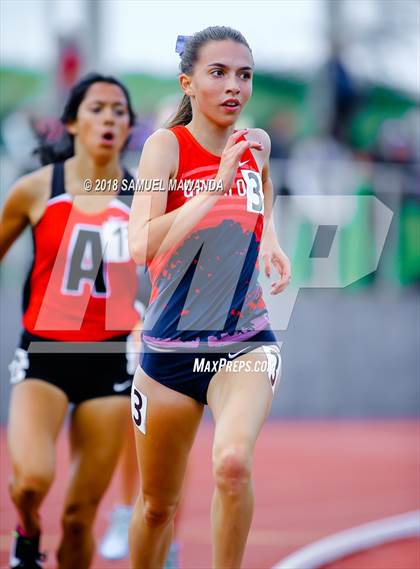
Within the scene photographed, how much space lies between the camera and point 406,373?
11797 millimetres

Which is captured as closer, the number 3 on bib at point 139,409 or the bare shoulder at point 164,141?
the bare shoulder at point 164,141

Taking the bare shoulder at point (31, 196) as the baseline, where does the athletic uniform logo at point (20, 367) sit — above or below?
below

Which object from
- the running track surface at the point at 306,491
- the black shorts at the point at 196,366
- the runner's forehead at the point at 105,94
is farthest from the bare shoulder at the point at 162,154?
the running track surface at the point at 306,491

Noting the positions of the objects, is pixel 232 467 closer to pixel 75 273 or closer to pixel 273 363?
pixel 273 363

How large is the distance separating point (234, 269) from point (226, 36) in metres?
0.89

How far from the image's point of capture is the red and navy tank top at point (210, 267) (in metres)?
4.25

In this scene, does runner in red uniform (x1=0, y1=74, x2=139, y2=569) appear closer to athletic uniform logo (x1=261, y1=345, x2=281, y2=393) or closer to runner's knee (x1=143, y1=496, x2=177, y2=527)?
runner's knee (x1=143, y1=496, x2=177, y2=527)

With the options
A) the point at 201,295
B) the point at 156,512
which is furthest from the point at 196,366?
the point at 156,512

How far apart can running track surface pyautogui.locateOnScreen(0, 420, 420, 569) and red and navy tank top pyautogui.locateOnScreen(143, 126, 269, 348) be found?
7.19 ft

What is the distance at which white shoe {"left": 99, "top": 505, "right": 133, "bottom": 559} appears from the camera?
20.8 feet

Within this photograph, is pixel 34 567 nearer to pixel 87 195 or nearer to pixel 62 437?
pixel 87 195

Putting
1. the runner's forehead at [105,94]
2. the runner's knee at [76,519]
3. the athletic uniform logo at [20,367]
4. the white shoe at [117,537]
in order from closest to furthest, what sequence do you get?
the runner's knee at [76,519] → the athletic uniform logo at [20,367] → the runner's forehead at [105,94] → the white shoe at [117,537]

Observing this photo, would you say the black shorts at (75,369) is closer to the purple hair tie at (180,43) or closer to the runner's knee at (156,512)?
the runner's knee at (156,512)

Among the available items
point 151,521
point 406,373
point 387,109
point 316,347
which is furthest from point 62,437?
point 151,521
